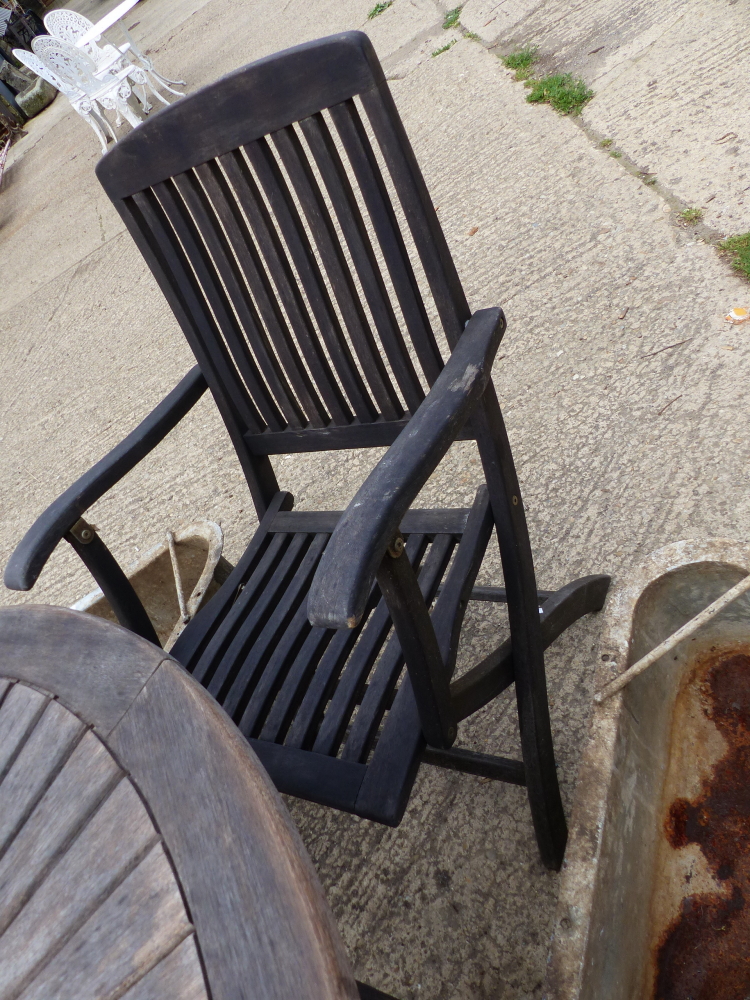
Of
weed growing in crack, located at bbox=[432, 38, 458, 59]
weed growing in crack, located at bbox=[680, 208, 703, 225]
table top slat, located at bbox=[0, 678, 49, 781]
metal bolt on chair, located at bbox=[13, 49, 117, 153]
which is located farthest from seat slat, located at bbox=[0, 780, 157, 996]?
metal bolt on chair, located at bbox=[13, 49, 117, 153]

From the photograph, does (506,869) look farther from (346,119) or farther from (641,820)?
(346,119)

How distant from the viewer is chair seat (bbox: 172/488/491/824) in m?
1.15

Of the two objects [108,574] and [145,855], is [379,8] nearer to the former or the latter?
[108,574]

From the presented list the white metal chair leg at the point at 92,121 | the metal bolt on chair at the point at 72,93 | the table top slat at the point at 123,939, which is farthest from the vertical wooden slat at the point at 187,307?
the white metal chair leg at the point at 92,121

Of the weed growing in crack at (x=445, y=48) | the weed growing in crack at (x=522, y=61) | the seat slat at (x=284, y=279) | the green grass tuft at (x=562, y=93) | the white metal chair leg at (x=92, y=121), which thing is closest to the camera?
the seat slat at (x=284, y=279)

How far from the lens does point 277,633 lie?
4.67 ft

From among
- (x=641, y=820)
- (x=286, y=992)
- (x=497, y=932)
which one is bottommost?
(x=497, y=932)

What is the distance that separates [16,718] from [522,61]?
402 centimetres

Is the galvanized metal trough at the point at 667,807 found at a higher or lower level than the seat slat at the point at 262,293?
lower

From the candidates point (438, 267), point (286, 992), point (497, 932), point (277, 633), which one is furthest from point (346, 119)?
point (497, 932)

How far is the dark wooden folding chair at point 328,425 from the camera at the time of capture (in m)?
1.08

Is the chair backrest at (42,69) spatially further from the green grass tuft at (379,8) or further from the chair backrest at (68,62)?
the green grass tuft at (379,8)

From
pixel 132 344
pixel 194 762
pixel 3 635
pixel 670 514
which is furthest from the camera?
pixel 132 344

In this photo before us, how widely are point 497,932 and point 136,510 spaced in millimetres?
1916
